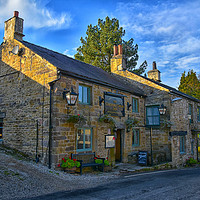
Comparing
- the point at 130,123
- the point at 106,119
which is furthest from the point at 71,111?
the point at 130,123

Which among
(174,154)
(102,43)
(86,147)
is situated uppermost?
(102,43)

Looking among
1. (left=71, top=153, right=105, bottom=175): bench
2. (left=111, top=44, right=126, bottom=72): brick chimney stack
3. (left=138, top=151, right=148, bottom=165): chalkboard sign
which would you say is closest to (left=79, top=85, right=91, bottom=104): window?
(left=71, top=153, right=105, bottom=175): bench

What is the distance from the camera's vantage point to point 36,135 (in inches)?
391

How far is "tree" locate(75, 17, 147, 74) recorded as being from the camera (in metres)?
25.4

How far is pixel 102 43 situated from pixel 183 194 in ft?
72.5

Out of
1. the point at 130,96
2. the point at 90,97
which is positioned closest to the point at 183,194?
the point at 90,97

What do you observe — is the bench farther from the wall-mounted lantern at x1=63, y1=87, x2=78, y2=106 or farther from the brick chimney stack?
the brick chimney stack

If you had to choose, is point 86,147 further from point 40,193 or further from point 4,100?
point 4,100

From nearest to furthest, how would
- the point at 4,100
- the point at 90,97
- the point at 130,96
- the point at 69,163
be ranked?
1. the point at 69,163
2. the point at 90,97
3. the point at 4,100
4. the point at 130,96

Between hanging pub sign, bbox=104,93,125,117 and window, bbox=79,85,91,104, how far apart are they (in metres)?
1.25

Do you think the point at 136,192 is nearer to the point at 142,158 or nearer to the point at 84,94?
the point at 84,94

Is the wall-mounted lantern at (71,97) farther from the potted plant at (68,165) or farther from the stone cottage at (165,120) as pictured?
the stone cottage at (165,120)

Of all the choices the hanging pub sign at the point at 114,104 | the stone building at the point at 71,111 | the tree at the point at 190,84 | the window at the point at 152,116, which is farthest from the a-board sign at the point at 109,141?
the tree at the point at 190,84

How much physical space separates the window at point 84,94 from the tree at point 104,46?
14.4m
